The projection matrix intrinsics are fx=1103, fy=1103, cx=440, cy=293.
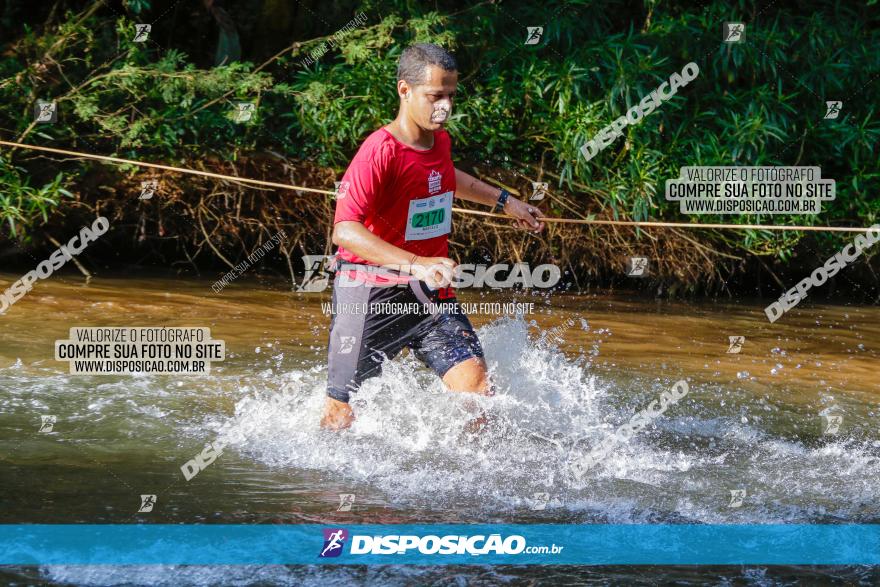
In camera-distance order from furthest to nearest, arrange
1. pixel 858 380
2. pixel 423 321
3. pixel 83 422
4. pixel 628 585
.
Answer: pixel 858 380, pixel 83 422, pixel 423 321, pixel 628 585

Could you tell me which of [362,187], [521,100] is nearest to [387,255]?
[362,187]

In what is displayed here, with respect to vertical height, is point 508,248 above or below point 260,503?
above

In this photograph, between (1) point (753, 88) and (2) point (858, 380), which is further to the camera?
(1) point (753, 88)

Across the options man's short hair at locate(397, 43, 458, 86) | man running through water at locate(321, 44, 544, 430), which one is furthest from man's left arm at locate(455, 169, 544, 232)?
man's short hair at locate(397, 43, 458, 86)

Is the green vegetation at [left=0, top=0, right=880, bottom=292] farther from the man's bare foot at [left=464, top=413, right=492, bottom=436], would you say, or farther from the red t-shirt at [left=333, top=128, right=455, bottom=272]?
the man's bare foot at [left=464, top=413, right=492, bottom=436]

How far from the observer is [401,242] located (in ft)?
13.7

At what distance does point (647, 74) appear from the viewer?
29.2 feet

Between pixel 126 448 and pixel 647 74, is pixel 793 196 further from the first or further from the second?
pixel 126 448

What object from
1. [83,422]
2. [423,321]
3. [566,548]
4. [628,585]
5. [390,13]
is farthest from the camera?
[390,13]

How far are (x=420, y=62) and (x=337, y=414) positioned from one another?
1.37 metres

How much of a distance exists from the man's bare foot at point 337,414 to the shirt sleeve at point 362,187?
2.44 feet

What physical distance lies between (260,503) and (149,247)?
586 centimetres

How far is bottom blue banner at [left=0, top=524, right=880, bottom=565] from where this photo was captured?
336 cm

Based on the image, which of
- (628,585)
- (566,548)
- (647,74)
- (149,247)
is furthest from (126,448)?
(647,74)
